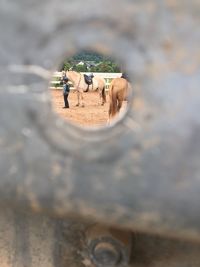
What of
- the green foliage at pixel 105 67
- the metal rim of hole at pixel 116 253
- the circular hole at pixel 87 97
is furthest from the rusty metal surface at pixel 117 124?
the green foliage at pixel 105 67

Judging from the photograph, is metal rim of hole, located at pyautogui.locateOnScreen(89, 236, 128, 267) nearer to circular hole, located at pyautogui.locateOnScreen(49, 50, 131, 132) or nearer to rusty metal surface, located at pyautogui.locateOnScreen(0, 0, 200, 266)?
rusty metal surface, located at pyautogui.locateOnScreen(0, 0, 200, 266)

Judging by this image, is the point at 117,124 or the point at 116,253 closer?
the point at 117,124

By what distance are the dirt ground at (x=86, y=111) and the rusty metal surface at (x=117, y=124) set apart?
22.7ft

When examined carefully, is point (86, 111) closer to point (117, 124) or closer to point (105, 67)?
point (105, 67)

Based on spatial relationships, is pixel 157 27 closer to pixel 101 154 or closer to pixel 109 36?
pixel 109 36

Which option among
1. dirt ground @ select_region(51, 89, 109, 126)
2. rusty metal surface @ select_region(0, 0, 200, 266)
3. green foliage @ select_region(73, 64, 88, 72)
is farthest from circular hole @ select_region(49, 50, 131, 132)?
rusty metal surface @ select_region(0, 0, 200, 266)

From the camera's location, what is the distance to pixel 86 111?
34.6 feet

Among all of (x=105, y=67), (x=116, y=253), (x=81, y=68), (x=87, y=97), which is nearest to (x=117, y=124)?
(x=116, y=253)

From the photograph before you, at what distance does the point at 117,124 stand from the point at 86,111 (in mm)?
9670

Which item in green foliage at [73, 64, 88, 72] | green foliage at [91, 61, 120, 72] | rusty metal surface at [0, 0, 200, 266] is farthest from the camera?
green foliage at [91, 61, 120, 72]

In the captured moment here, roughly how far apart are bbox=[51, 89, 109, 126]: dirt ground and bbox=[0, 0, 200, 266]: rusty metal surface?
22.7 ft

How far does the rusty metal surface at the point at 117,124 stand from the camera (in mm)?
831

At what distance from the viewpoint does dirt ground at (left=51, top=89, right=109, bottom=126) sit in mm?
8818

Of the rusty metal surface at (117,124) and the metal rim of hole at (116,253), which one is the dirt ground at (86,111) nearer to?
the metal rim of hole at (116,253)
